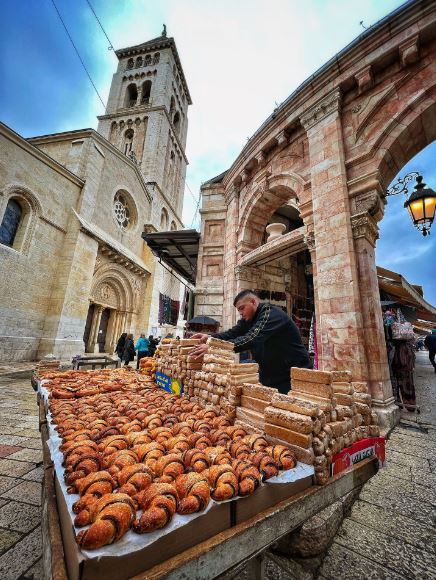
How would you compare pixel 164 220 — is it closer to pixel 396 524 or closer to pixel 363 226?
pixel 363 226

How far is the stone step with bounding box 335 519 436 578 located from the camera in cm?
147

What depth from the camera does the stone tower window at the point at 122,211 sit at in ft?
56.3

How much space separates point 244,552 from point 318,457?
1.97 ft

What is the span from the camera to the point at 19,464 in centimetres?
270

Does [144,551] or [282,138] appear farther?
[282,138]

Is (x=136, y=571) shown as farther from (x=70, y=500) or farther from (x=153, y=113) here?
(x=153, y=113)

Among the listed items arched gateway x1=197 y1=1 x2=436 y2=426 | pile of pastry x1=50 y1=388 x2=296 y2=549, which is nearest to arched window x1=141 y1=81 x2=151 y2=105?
arched gateway x1=197 y1=1 x2=436 y2=426

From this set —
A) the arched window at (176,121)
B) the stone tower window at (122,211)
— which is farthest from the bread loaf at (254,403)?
the arched window at (176,121)

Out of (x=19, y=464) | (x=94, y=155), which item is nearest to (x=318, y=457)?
(x=19, y=464)

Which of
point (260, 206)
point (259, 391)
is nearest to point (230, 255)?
point (260, 206)

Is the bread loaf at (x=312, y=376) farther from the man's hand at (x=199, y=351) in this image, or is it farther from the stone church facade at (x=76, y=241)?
the stone church facade at (x=76, y=241)

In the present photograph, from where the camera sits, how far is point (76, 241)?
1223 centimetres

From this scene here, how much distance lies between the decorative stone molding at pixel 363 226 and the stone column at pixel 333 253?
0.36ft

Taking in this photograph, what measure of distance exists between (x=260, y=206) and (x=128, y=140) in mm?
26972
